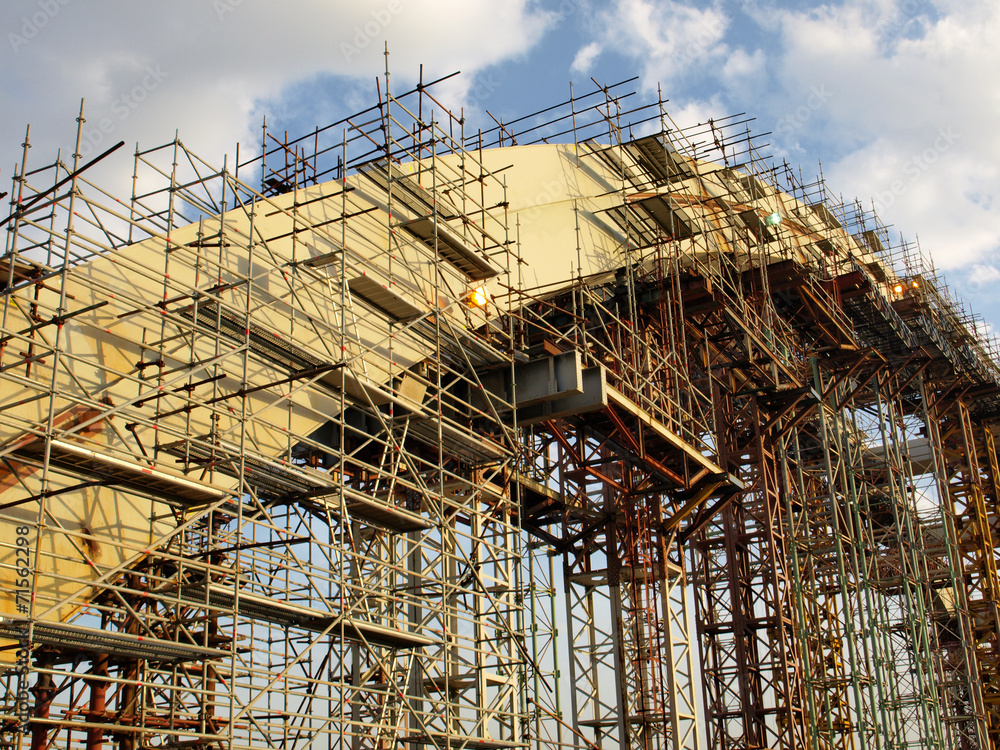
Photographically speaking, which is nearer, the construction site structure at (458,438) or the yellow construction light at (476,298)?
the construction site structure at (458,438)

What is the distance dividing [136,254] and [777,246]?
67.0ft

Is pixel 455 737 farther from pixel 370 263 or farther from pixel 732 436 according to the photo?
pixel 732 436

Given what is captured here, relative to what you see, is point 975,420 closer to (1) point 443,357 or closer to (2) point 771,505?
(2) point 771,505

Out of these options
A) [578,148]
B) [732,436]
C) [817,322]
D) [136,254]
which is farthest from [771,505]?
[136,254]

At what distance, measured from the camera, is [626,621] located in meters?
28.2

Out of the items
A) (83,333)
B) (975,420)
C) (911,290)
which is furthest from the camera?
(975,420)

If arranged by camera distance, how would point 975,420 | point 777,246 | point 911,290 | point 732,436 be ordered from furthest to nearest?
point 975,420 < point 911,290 < point 777,246 < point 732,436

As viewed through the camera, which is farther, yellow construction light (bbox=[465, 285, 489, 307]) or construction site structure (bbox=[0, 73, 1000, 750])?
yellow construction light (bbox=[465, 285, 489, 307])

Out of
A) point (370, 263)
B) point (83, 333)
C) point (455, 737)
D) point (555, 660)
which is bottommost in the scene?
point (455, 737)

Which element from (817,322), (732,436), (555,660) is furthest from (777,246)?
(555,660)

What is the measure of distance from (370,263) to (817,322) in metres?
15.3

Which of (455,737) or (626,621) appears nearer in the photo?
(455,737)

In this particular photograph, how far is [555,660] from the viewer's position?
26.2 metres

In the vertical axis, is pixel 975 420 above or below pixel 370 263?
above
